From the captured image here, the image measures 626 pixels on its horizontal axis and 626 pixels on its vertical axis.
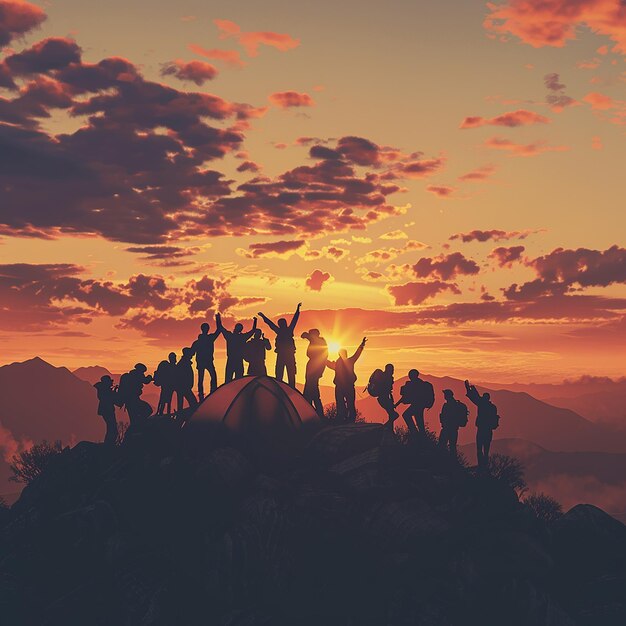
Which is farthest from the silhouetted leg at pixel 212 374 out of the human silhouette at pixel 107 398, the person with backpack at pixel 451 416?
the person with backpack at pixel 451 416

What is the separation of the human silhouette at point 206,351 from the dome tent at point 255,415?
98 centimetres

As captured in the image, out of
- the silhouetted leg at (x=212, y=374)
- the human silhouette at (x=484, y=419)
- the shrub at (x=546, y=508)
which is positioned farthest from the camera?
the shrub at (x=546, y=508)

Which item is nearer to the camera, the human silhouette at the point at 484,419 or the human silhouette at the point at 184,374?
the human silhouette at the point at 484,419

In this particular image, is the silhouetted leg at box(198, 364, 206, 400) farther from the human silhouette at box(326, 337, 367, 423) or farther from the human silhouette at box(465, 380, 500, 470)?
the human silhouette at box(465, 380, 500, 470)

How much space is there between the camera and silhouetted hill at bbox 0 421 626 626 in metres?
30.3

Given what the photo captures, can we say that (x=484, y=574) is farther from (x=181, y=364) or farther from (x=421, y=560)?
(x=181, y=364)

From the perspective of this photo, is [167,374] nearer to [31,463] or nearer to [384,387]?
[384,387]

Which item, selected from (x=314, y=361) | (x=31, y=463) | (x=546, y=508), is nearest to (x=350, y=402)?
(x=314, y=361)

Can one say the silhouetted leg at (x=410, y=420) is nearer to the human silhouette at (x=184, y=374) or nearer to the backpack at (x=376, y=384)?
the backpack at (x=376, y=384)

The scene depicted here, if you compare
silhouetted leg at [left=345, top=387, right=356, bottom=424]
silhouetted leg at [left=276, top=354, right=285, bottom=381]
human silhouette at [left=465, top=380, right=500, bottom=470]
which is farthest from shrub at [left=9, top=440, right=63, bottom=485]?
human silhouette at [left=465, top=380, right=500, bottom=470]

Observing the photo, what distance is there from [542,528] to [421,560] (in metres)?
5.97

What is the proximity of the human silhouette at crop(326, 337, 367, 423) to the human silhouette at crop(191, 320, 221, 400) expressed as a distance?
4827 mm

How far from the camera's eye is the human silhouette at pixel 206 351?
37.9 m

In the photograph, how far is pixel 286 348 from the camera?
38.4 meters
